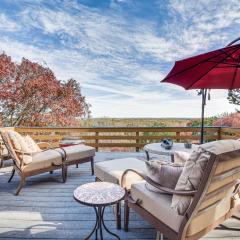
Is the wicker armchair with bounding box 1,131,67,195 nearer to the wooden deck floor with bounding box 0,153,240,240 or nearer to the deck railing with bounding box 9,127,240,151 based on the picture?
the wooden deck floor with bounding box 0,153,240,240

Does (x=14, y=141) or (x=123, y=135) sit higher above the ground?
(x=14, y=141)

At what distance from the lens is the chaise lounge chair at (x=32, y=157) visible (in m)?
3.21

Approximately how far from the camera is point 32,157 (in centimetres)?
339

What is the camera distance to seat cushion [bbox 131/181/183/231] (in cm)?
155

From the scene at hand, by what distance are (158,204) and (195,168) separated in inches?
18.2

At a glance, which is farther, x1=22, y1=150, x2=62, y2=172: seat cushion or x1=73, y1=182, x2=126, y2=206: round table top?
x1=22, y1=150, x2=62, y2=172: seat cushion

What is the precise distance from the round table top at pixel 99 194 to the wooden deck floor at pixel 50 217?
53 cm

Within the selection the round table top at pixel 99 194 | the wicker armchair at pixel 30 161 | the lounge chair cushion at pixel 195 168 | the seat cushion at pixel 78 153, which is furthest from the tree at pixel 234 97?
the round table top at pixel 99 194

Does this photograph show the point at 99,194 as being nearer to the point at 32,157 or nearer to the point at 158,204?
the point at 158,204

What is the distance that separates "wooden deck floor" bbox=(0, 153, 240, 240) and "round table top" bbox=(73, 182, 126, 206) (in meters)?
0.53

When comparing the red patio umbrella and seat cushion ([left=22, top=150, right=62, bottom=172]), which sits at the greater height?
the red patio umbrella

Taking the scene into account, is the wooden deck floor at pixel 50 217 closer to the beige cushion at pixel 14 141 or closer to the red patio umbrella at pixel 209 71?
the beige cushion at pixel 14 141

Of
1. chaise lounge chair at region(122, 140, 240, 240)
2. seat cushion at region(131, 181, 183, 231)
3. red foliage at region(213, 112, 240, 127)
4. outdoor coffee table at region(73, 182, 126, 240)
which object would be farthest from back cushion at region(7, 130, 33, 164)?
red foliage at region(213, 112, 240, 127)

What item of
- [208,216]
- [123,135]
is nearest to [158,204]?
[208,216]
